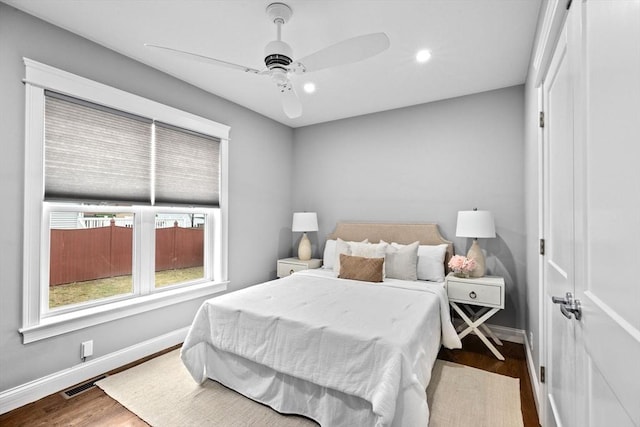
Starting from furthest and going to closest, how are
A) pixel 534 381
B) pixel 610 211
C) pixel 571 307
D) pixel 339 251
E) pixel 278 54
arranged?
pixel 339 251
pixel 534 381
pixel 278 54
pixel 571 307
pixel 610 211

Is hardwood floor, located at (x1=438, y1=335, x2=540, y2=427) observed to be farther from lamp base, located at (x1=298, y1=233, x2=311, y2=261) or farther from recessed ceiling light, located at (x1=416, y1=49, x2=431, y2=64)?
recessed ceiling light, located at (x1=416, y1=49, x2=431, y2=64)

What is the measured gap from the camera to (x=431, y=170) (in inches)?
147

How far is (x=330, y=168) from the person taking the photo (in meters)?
4.48

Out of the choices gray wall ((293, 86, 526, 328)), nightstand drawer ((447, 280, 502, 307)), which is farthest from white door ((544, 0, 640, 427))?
gray wall ((293, 86, 526, 328))

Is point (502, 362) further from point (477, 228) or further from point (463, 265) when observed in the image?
point (477, 228)

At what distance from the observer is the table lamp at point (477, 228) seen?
3018 millimetres

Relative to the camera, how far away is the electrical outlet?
2428mm

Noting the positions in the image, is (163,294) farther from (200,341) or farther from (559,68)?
(559,68)

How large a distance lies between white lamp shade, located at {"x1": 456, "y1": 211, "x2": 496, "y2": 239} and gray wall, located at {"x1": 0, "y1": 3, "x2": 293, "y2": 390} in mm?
2555

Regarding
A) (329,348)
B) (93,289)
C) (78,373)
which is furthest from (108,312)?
(329,348)

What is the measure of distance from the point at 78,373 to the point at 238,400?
1.33 m

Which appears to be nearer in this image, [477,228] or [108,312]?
[108,312]

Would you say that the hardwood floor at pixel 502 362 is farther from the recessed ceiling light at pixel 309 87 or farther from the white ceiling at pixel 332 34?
the recessed ceiling light at pixel 309 87

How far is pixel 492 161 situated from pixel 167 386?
149 inches
